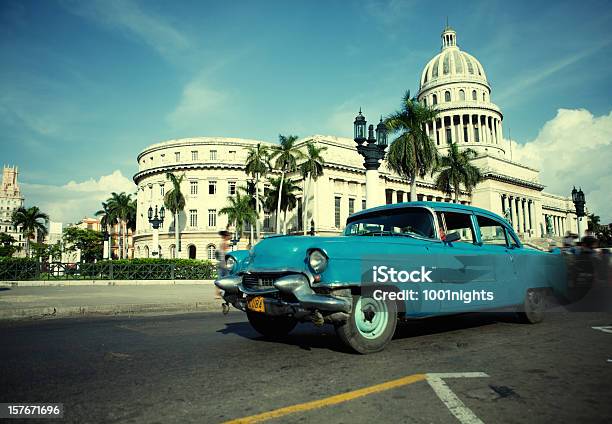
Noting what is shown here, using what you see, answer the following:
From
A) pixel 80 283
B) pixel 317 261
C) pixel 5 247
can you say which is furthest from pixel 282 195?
pixel 5 247

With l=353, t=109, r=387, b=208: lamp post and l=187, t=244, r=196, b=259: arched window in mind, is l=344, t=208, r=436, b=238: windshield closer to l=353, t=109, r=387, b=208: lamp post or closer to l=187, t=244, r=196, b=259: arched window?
l=353, t=109, r=387, b=208: lamp post

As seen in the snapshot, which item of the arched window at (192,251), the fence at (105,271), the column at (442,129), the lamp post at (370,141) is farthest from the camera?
the column at (442,129)

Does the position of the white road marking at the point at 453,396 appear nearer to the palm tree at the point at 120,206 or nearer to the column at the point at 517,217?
the palm tree at the point at 120,206

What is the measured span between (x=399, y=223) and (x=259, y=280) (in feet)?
6.84

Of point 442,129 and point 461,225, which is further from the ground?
point 442,129

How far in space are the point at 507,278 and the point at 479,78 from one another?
9555 cm

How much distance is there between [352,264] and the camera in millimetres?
4512

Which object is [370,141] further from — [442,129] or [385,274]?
[442,129]

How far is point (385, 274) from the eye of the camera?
15.5 ft

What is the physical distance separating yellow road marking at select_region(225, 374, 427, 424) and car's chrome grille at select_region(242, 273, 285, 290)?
1688 millimetres

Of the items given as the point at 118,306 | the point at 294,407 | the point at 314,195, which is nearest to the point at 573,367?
the point at 294,407

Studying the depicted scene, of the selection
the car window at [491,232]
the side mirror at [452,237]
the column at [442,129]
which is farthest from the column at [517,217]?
the side mirror at [452,237]

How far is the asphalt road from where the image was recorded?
298cm

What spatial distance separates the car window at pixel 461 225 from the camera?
5863 millimetres
